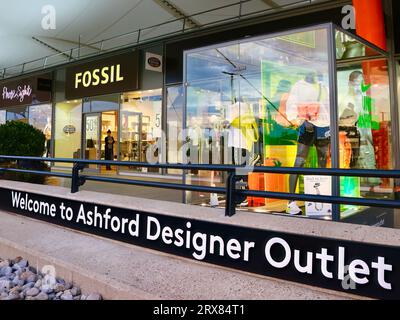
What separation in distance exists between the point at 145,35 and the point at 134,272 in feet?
33.8

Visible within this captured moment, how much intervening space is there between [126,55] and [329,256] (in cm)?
1088

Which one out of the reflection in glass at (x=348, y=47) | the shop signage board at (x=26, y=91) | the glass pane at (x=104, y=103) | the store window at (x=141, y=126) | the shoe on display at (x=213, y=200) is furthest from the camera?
the shop signage board at (x=26, y=91)

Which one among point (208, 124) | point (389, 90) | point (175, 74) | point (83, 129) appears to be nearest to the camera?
point (208, 124)

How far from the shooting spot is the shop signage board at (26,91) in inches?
598

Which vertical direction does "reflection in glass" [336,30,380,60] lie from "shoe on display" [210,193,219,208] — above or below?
above

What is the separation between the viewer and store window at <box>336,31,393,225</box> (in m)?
4.68

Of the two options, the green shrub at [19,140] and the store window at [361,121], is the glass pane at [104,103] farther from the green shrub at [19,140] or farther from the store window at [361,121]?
the store window at [361,121]

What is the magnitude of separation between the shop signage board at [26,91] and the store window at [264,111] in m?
11.0

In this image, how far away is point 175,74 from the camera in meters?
10.8

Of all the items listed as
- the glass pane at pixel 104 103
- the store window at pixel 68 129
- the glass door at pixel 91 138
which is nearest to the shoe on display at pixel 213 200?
the glass pane at pixel 104 103

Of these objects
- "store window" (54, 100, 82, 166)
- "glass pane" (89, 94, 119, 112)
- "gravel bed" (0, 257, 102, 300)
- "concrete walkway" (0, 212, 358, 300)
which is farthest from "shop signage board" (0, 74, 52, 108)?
"gravel bed" (0, 257, 102, 300)

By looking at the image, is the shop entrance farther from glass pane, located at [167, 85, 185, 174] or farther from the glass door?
glass pane, located at [167, 85, 185, 174]

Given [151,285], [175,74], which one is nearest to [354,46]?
[151,285]
